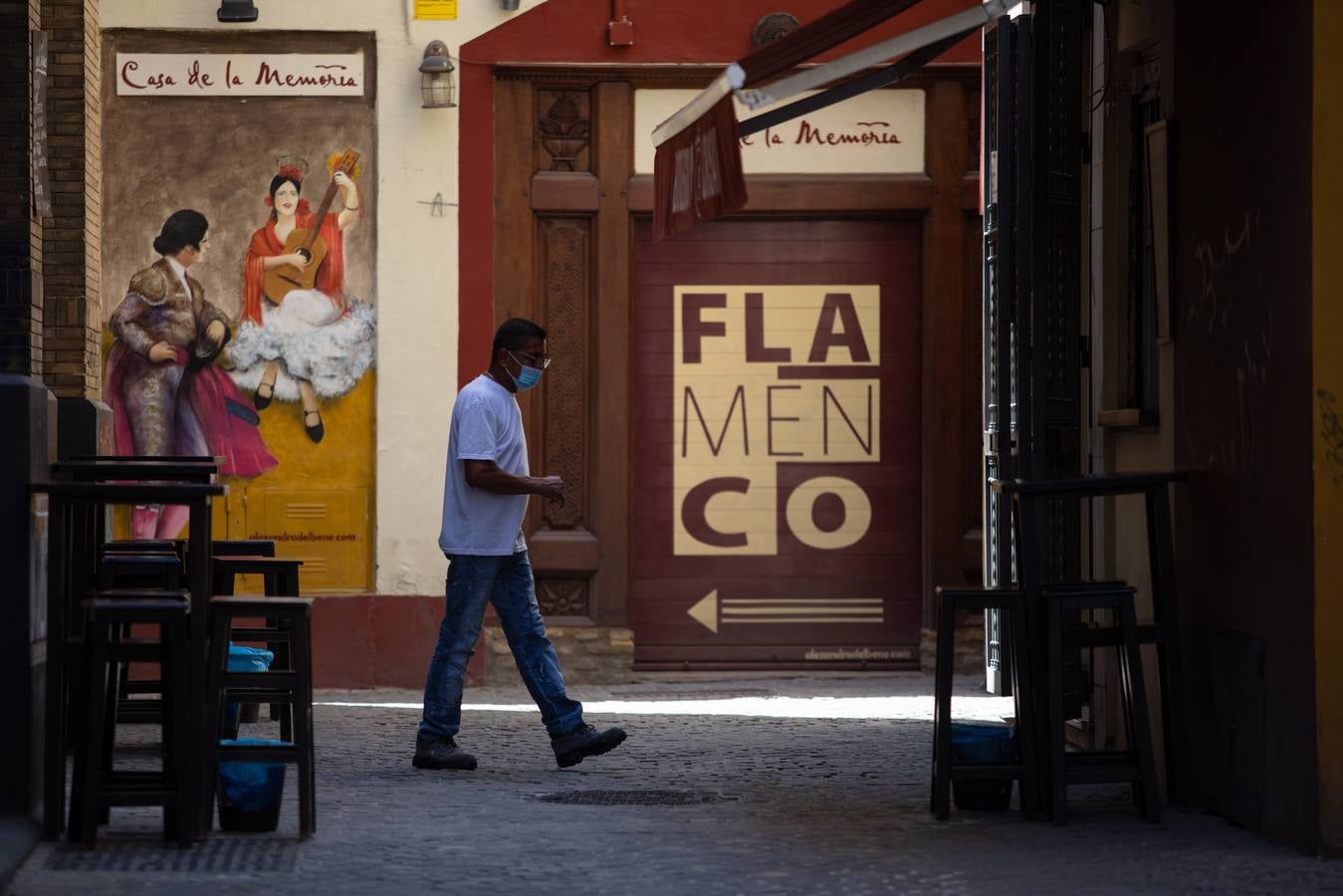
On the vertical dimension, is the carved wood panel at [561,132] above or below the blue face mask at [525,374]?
above

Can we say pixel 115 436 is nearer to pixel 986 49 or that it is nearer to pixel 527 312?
pixel 527 312

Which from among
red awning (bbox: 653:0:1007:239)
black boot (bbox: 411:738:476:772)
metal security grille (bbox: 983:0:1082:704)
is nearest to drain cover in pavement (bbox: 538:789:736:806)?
black boot (bbox: 411:738:476:772)

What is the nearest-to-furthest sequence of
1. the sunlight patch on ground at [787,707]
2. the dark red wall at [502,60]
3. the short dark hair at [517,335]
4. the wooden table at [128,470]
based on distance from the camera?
the wooden table at [128,470]
the short dark hair at [517,335]
the sunlight patch on ground at [787,707]
the dark red wall at [502,60]

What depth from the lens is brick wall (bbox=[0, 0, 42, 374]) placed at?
9.31 m

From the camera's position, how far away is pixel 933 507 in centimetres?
1453

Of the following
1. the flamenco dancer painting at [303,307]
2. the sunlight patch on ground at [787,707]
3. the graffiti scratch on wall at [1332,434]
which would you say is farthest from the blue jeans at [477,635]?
the flamenco dancer painting at [303,307]

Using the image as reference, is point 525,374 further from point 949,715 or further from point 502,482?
point 949,715

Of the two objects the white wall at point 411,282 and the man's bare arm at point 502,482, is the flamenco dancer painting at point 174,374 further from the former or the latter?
the man's bare arm at point 502,482

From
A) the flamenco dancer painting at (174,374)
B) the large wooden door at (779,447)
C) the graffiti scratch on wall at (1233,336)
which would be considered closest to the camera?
the graffiti scratch on wall at (1233,336)

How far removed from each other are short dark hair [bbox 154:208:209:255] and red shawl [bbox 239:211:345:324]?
35 cm

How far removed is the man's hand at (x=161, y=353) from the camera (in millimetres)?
14164

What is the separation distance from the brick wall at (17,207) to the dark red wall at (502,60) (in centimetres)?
480

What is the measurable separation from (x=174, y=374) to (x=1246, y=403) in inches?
323

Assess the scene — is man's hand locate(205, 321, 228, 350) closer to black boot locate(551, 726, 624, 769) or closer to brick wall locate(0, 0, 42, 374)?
brick wall locate(0, 0, 42, 374)
